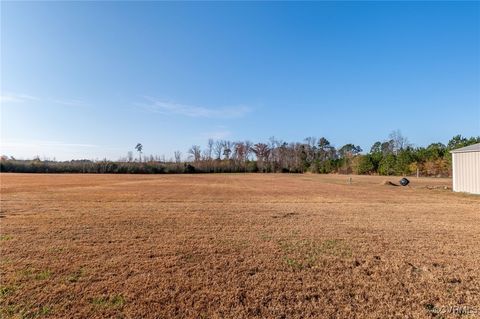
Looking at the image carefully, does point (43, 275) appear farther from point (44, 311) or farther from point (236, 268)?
point (236, 268)

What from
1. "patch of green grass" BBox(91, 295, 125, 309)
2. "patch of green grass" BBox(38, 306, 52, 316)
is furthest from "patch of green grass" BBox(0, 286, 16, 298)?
"patch of green grass" BBox(91, 295, 125, 309)

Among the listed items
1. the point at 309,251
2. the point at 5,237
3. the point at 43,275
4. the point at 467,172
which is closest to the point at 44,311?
the point at 43,275

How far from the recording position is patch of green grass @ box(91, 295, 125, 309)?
135 inches

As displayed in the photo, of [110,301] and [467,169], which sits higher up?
[467,169]

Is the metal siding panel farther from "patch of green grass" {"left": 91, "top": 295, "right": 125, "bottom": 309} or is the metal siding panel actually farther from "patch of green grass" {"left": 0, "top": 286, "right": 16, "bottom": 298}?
"patch of green grass" {"left": 0, "top": 286, "right": 16, "bottom": 298}

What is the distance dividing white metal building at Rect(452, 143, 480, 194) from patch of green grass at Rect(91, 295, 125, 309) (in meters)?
22.2

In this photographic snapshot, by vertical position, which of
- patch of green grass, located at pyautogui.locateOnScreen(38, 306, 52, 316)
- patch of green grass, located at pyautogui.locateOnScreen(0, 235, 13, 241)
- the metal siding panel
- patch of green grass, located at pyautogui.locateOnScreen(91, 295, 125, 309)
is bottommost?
patch of green grass, located at pyautogui.locateOnScreen(0, 235, 13, 241)

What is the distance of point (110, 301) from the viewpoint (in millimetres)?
3525

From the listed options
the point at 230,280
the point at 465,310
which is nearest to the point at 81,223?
the point at 230,280

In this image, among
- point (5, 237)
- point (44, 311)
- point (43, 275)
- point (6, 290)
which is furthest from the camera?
point (5, 237)

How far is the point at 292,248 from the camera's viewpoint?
5859mm

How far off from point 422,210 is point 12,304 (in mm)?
13311

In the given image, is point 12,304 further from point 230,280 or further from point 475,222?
point 475,222

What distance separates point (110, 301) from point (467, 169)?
76.1 ft
